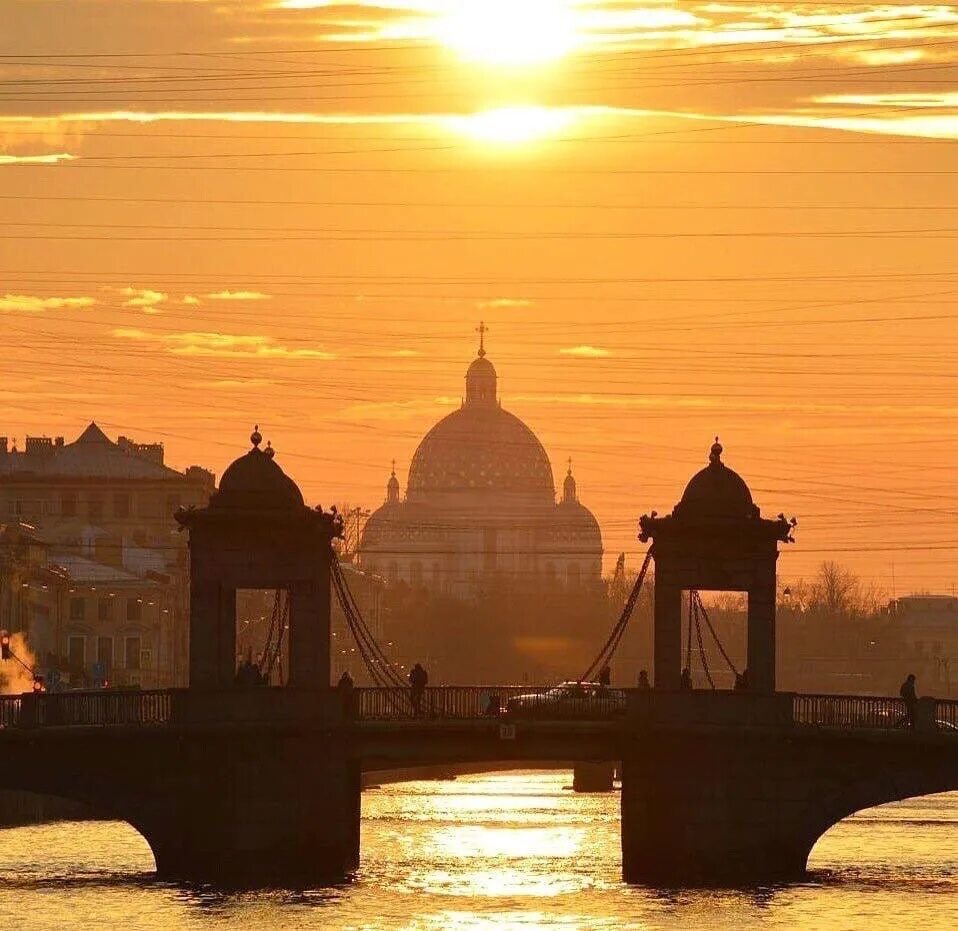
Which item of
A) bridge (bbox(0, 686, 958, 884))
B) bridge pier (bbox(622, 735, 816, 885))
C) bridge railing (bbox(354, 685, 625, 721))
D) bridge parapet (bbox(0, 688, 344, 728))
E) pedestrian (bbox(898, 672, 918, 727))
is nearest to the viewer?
bridge (bbox(0, 686, 958, 884))

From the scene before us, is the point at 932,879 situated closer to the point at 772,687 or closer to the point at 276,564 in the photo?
the point at 772,687

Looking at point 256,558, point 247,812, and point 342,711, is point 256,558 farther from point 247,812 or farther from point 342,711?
point 247,812

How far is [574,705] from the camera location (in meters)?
117

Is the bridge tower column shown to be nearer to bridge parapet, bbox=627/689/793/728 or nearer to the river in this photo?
the river

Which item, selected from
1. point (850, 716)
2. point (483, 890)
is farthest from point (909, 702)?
point (483, 890)

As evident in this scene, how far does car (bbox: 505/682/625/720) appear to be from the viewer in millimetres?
116125

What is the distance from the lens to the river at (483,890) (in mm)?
102062

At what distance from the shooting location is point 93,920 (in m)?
102

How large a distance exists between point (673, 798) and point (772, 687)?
182 inches

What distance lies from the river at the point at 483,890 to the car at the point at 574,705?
15.5 ft

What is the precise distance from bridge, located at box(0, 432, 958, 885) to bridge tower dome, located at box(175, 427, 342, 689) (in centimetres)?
6

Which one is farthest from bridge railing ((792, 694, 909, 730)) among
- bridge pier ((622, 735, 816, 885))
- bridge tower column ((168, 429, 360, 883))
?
bridge tower column ((168, 429, 360, 883))

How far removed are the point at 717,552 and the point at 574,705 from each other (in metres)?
6.41

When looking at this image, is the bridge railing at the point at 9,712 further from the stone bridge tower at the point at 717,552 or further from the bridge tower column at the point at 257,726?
the stone bridge tower at the point at 717,552
